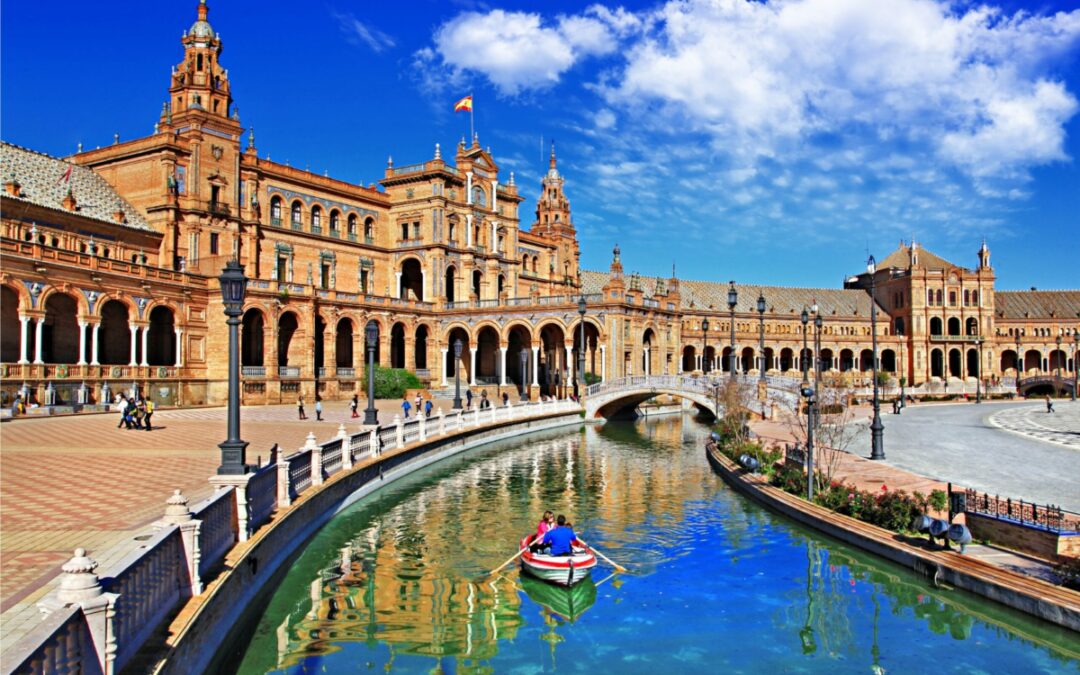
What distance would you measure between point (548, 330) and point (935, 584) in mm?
52899

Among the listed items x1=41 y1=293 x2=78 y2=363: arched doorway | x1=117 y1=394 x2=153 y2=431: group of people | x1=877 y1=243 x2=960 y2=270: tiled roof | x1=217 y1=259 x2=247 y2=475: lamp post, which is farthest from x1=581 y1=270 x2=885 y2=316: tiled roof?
x1=217 y1=259 x2=247 y2=475: lamp post

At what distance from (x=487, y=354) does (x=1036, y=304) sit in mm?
79008

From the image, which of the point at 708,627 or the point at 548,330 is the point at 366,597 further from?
the point at 548,330

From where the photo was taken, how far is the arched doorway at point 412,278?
6638 centimetres

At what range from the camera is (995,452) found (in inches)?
1012

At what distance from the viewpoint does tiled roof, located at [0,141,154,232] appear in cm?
4209

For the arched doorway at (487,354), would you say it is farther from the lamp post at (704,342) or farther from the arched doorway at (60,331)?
the arched doorway at (60,331)

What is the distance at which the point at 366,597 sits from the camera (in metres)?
13.6

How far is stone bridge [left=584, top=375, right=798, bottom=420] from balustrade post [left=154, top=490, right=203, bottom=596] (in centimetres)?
3855

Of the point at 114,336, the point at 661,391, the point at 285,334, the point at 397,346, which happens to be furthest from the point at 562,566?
the point at 397,346

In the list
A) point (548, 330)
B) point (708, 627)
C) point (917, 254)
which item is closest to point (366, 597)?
point (708, 627)

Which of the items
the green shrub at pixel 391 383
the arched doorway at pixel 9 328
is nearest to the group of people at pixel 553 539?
the arched doorway at pixel 9 328

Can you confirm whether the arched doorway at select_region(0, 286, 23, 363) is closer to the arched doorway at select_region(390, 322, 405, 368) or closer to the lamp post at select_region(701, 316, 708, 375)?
the arched doorway at select_region(390, 322, 405, 368)

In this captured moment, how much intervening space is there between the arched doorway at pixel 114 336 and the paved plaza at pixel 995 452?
124 ft
